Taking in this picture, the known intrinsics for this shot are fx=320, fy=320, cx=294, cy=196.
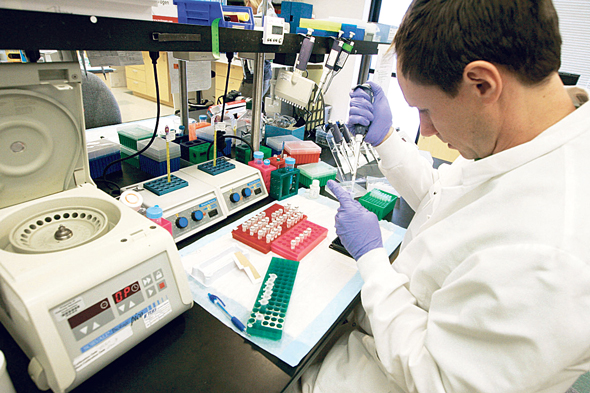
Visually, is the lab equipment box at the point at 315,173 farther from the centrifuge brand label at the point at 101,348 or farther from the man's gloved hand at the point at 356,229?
the centrifuge brand label at the point at 101,348

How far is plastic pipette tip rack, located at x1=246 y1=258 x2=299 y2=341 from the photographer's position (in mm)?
774

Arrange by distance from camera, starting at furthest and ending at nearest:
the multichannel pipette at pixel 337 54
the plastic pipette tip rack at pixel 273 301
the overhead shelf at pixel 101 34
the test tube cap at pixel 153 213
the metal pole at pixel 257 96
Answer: the multichannel pipette at pixel 337 54
the metal pole at pixel 257 96
the test tube cap at pixel 153 213
the plastic pipette tip rack at pixel 273 301
the overhead shelf at pixel 101 34


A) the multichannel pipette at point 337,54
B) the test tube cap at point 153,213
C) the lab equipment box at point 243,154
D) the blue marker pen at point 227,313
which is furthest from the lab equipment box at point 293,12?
the blue marker pen at point 227,313

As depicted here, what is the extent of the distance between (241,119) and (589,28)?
11.0 feet

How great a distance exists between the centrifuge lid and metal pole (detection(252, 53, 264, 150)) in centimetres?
74

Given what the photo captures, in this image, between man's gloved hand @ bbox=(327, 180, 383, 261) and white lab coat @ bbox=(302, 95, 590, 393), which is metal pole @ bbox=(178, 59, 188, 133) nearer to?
man's gloved hand @ bbox=(327, 180, 383, 261)

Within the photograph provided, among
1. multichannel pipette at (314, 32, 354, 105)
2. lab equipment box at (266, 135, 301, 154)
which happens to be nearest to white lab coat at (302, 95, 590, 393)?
multichannel pipette at (314, 32, 354, 105)

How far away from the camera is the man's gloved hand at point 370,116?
4.07 feet

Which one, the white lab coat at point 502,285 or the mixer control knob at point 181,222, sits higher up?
the white lab coat at point 502,285

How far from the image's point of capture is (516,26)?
533 millimetres

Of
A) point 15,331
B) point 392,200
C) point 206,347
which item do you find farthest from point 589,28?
point 15,331

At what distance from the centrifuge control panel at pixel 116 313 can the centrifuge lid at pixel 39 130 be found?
14.5 inches

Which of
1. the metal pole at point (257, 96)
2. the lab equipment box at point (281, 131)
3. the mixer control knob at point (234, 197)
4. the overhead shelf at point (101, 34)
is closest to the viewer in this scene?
the overhead shelf at point (101, 34)

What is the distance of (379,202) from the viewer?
1422mm
